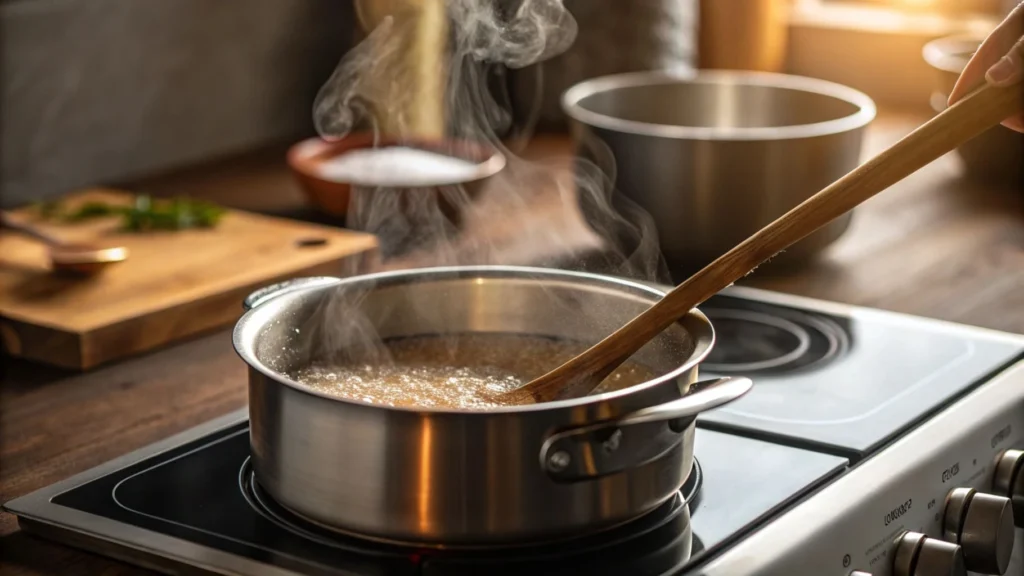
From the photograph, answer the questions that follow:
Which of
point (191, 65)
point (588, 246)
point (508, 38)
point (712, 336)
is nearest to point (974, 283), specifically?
point (588, 246)

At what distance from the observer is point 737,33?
2238mm

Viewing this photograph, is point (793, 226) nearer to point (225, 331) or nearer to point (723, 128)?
point (225, 331)

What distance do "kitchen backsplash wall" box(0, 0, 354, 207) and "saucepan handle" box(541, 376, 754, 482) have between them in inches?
48.5

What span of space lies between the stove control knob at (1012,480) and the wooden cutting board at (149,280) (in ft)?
2.35

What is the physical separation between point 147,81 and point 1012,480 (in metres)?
1.34

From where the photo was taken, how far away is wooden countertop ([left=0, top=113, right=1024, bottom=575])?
952mm

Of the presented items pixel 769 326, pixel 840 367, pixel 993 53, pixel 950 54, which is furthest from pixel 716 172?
pixel 950 54

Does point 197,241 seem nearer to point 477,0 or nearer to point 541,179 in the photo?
point 477,0

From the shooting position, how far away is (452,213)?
1.56 meters

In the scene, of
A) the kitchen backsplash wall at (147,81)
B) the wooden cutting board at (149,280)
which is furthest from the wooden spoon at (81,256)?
the kitchen backsplash wall at (147,81)

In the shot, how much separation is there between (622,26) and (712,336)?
1.29 metres

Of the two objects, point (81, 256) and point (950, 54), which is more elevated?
point (950, 54)

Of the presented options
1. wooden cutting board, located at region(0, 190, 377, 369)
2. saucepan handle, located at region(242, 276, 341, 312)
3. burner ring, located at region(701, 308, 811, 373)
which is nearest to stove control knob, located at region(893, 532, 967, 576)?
burner ring, located at region(701, 308, 811, 373)

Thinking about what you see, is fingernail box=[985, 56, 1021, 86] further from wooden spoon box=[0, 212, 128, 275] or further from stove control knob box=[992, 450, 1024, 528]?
wooden spoon box=[0, 212, 128, 275]
